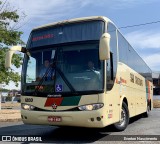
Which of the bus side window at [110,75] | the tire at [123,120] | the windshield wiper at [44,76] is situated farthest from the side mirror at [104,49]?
the tire at [123,120]

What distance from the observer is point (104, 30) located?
9.03 meters

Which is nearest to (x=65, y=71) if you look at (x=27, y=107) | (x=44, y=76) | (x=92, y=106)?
(x=44, y=76)

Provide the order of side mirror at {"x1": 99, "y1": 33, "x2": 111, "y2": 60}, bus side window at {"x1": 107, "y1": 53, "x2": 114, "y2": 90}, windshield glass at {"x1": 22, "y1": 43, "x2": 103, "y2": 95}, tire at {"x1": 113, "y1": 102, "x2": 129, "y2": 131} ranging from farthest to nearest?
1. tire at {"x1": 113, "y1": 102, "x2": 129, "y2": 131}
2. bus side window at {"x1": 107, "y1": 53, "x2": 114, "y2": 90}
3. windshield glass at {"x1": 22, "y1": 43, "x2": 103, "y2": 95}
4. side mirror at {"x1": 99, "y1": 33, "x2": 111, "y2": 60}

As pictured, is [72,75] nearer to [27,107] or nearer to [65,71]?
[65,71]

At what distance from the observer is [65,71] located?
8.75 m

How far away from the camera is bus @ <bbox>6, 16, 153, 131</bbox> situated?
837cm

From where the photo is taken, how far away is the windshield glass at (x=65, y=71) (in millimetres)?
8508

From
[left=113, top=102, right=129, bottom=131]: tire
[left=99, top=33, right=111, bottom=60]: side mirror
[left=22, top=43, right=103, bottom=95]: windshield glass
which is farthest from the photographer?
[left=113, top=102, right=129, bottom=131]: tire

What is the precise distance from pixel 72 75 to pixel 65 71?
0.24 metres

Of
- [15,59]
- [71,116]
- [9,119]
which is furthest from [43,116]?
[15,59]

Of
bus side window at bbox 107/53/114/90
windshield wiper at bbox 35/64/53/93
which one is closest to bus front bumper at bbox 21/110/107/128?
windshield wiper at bbox 35/64/53/93

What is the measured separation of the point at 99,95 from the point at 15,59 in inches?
473

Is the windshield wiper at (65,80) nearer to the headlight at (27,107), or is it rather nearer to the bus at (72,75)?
the bus at (72,75)

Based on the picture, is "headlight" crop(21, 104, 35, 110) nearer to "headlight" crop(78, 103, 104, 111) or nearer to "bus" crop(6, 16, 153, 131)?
"bus" crop(6, 16, 153, 131)
